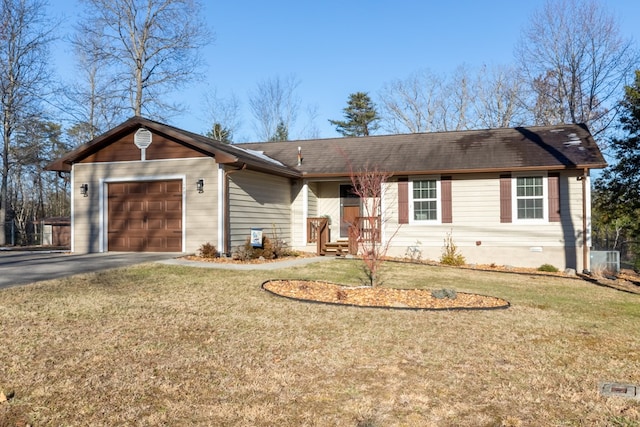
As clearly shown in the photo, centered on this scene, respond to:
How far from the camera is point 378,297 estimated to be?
7039 mm

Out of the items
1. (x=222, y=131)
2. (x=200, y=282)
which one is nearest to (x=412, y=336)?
(x=200, y=282)

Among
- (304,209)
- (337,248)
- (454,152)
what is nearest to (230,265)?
(337,248)

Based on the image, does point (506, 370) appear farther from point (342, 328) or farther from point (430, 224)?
point (430, 224)

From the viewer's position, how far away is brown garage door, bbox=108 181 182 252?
12.4 meters

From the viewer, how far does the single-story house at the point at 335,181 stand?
1220 centimetres

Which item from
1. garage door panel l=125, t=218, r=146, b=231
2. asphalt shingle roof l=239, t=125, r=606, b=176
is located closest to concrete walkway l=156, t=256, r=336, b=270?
garage door panel l=125, t=218, r=146, b=231

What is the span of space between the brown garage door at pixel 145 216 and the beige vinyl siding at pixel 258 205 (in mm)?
1425

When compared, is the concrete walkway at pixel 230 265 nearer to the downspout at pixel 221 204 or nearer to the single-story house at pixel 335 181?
the downspout at pixel 221 204

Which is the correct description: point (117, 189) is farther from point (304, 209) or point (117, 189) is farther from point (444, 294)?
point (444, 294)

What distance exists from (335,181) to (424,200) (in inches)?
123

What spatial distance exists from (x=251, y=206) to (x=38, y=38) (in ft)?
54.4

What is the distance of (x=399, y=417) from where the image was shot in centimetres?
307

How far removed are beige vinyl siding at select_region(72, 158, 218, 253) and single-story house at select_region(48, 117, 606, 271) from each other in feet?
0.09

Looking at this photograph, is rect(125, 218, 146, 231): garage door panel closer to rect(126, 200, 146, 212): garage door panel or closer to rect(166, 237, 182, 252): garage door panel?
rect(126, 200, 146, 212): garage door panel
